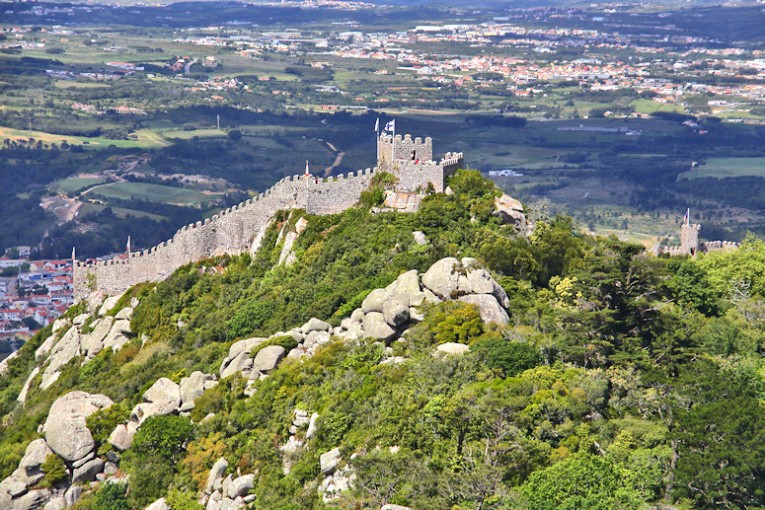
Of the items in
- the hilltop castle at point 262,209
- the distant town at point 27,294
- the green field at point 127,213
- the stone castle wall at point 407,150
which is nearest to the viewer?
the hilltop castle at point 262,209

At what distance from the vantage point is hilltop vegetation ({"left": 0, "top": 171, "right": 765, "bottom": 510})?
35.9 m

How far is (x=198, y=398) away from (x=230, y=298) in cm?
1242

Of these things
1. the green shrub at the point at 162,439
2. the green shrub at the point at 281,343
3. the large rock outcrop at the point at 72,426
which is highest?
the green shrub at the point at 281,343

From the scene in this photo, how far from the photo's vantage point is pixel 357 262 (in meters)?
55.3

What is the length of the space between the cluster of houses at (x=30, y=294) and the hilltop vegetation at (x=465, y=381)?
70668 mm

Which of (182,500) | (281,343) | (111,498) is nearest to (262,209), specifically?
(281,343)

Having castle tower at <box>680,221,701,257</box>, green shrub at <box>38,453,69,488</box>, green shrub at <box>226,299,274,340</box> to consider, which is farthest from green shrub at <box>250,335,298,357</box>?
castle tower at <box>680,221,701,257</box>

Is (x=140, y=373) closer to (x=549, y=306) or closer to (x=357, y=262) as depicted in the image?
(x=357, y=262)

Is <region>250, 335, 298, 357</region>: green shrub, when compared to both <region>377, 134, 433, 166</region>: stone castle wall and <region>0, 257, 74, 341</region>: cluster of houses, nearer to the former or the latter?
<region>377, 134, 433, 166</region>: stone castle wall

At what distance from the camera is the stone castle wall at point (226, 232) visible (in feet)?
200

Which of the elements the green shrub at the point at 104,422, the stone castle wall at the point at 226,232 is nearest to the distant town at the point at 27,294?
the stone castle wall at the point at 226,232

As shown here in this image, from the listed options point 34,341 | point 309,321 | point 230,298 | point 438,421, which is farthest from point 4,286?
point 438,421

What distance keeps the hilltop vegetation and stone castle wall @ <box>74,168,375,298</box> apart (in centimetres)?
133

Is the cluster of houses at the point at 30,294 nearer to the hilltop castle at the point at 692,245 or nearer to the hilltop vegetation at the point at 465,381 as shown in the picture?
the hilltop castle at the point at 692,245
